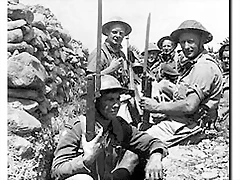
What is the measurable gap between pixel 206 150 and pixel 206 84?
52 centimetres

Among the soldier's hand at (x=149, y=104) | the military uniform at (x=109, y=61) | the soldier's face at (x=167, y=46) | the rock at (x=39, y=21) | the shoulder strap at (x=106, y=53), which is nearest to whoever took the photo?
the soldier's hand at (x=149, y=104)

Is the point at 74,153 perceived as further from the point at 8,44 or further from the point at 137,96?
the point at 137,96

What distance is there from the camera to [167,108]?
17.6ft

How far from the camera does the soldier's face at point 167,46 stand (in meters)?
6.37

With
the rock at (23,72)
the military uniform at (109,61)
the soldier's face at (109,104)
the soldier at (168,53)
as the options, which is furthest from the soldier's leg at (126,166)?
the soldier at (168,53)

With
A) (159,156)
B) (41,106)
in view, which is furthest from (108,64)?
(159,156)

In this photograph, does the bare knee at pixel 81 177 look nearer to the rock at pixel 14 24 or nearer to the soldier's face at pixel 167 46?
the rock at pixel 14 24

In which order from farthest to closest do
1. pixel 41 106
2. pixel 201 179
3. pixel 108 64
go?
pixel 108 64 → pixel 41 106 → pixel 201 179

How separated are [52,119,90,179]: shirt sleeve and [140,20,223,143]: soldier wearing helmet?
974mm

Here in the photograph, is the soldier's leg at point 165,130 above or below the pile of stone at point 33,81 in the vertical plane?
below

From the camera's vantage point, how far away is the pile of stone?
4734 millimetres

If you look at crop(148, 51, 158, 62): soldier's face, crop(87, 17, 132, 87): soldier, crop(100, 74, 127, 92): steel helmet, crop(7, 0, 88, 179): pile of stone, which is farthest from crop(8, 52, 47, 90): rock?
crop(148, 51, 158, 62): soldier's face

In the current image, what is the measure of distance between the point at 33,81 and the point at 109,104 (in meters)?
0.67

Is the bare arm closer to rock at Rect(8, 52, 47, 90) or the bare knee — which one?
rock at Rect(8, 52, 47, 90)
